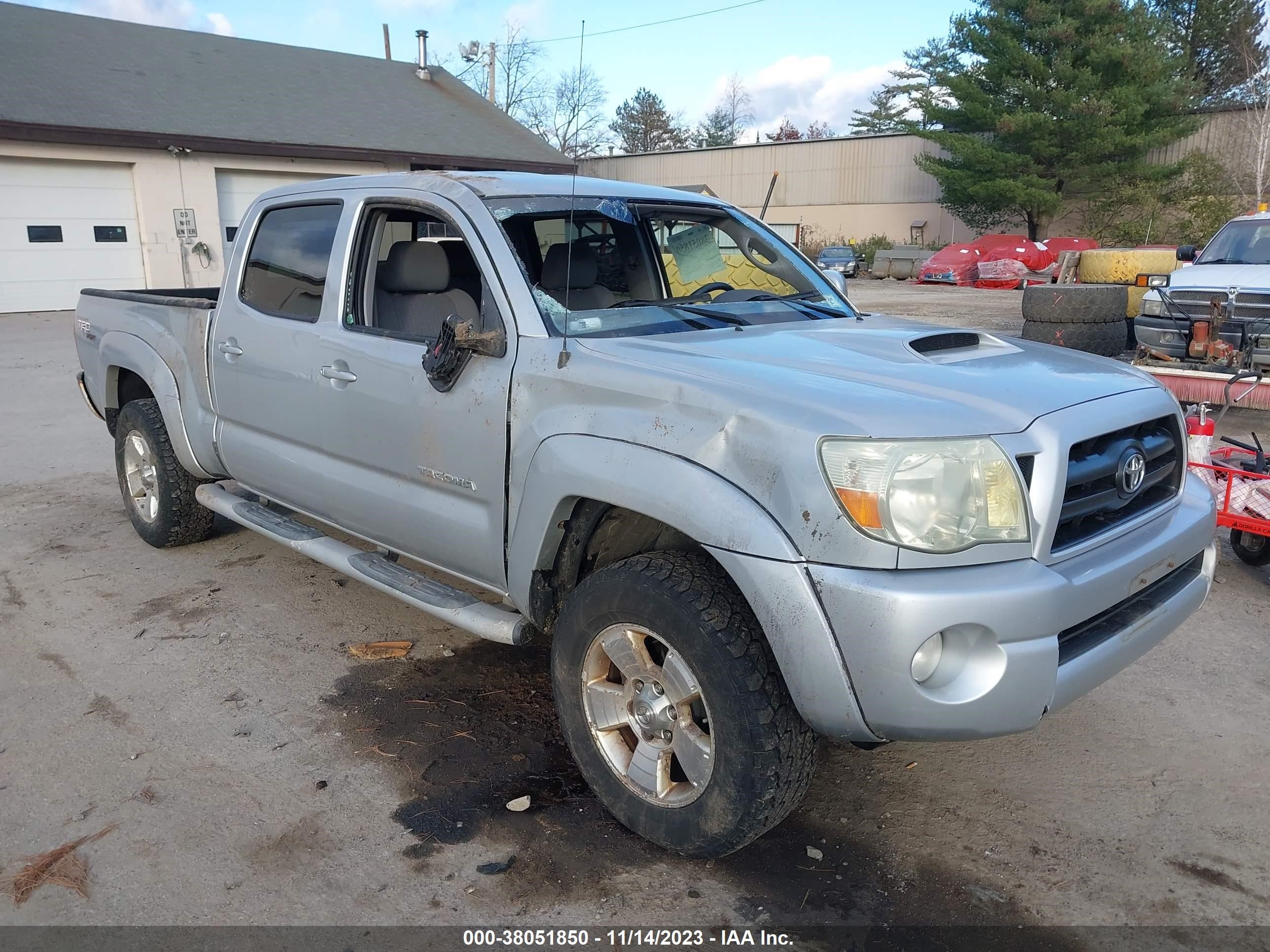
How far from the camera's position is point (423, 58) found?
93.2 feet

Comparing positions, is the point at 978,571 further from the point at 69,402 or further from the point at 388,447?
the point at 69,402

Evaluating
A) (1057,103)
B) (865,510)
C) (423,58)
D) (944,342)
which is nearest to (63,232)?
(423,58)

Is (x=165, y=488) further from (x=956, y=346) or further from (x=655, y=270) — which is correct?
(x=956, y=346)

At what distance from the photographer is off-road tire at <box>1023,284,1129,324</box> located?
9.26 meters

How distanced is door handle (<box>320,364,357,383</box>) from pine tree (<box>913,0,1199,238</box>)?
3364 cm

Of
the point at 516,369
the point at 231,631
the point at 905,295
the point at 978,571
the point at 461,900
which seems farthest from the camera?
the point at 905,295

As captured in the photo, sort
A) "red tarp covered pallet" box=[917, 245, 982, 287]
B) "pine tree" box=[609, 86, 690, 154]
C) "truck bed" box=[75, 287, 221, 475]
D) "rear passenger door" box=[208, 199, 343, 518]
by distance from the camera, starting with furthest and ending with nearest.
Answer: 1. "pine tree" box=[609, 86, 690, 154]
2. "red tarp covered pallet" box=[917, 245, 982, 287]
3. "truck bed" box=[75, 287, 221, 475]
4. "rear passenger door" box=[208, 199, 343, 518]

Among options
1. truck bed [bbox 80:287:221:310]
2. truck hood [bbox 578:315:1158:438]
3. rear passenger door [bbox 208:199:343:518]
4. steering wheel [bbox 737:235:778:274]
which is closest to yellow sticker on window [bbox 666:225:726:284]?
steering wheel [bbox 737:235:778:274]

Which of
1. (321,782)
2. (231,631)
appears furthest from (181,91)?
(321,782)

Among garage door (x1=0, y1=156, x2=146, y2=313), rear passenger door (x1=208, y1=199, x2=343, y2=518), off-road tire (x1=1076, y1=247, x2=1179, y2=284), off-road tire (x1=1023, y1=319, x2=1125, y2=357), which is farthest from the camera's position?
garage door (x1=0, y1=156, x2=146, y2=313)

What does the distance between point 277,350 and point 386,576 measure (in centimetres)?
121

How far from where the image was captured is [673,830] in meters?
2.84

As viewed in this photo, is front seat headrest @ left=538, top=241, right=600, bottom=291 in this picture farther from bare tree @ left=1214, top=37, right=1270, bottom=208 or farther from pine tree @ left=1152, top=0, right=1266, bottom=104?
pine tree @ left=1152, top=0, right=1266, bottom=104

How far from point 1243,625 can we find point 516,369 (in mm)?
3632
